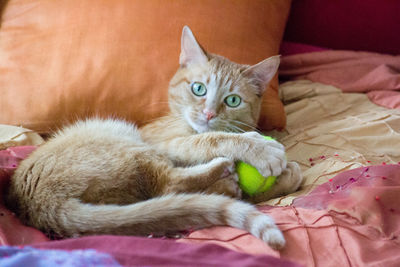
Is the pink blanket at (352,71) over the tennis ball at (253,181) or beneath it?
over

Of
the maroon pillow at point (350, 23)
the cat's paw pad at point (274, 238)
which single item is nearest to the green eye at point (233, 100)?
the cat's paw pad at point (274, 238)

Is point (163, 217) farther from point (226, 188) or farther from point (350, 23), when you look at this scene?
point (350, 23)

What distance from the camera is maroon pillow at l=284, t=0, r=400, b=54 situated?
7.79 ft

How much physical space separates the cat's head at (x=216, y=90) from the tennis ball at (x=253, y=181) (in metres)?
0.31

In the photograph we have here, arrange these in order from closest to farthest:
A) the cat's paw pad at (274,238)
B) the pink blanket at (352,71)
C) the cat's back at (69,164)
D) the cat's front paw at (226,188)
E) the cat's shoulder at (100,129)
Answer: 1. the cat's paw pad at (274,238)
2. the cat's back at (69,164)
3. the cat's front paw at (226,188)
4. the cat's shoulder at (100,129)
5. the pink blanket at (352,71)

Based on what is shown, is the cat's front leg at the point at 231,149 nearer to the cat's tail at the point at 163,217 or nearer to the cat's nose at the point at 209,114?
the cat's nose at the point at 209,114

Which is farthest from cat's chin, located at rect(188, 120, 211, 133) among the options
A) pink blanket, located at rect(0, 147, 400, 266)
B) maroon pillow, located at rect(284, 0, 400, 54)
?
maroon pillow, located at rect(284, 0, 400, 54)

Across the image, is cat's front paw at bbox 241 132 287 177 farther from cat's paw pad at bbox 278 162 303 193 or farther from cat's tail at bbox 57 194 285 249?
cat's tail at bbox 57 194 285 249

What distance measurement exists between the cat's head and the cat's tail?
562 mm

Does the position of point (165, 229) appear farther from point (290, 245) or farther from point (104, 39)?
point (104, 39)

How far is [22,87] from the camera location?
1.77 metres

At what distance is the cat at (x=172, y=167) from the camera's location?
1045 mm

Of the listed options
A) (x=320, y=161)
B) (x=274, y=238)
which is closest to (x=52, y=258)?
(x=274, y=238)

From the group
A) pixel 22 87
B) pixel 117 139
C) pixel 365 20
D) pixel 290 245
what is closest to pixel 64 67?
pixel 22 87
